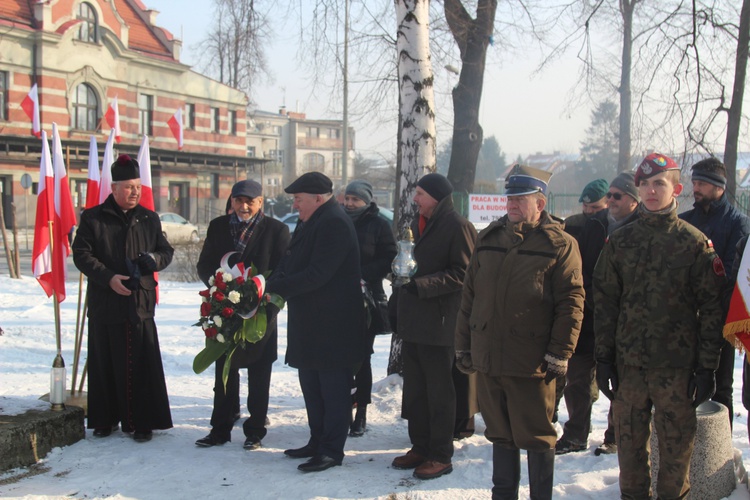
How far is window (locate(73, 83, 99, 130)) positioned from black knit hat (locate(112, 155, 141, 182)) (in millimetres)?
34876

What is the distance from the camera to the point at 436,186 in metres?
4.78

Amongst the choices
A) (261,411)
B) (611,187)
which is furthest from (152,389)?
(611,187)

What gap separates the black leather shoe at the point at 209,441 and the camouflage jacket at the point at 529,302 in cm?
239

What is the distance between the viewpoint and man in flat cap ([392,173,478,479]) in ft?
15.2

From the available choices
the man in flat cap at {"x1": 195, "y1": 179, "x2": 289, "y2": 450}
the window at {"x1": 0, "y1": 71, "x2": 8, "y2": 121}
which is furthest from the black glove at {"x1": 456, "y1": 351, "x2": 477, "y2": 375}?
the window at {"x1": 0, "y1": 71, "x2": 8, "y2": 121}

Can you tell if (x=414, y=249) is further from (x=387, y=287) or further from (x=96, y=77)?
(x=96, y=77)

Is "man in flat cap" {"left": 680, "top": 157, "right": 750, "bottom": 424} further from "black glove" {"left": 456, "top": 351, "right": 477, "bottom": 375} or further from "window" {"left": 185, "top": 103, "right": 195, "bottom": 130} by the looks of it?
"window" {"left": 185, "top": 103, "right": 195, "bottom": 130}

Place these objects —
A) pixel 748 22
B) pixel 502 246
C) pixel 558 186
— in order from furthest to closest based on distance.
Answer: pixel 558 186, pixel 748 22, pixel 502 246

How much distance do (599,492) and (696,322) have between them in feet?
4.35

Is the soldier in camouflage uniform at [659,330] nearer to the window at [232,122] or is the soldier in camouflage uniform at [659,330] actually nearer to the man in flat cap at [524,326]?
the man in flat cap at [524,326]

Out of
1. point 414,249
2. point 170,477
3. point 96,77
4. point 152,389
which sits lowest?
point 170,477

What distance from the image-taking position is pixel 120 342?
536 cm

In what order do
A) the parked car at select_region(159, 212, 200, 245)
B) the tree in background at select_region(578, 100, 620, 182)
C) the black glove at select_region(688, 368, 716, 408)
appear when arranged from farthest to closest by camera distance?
the tree in background at select_region(578, 100, 620, 182) → the parked car at select_region(159, 212, 200, 245) → the black glove at select_region(688, 368, 716, 408)

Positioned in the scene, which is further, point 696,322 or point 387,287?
point 387,287
